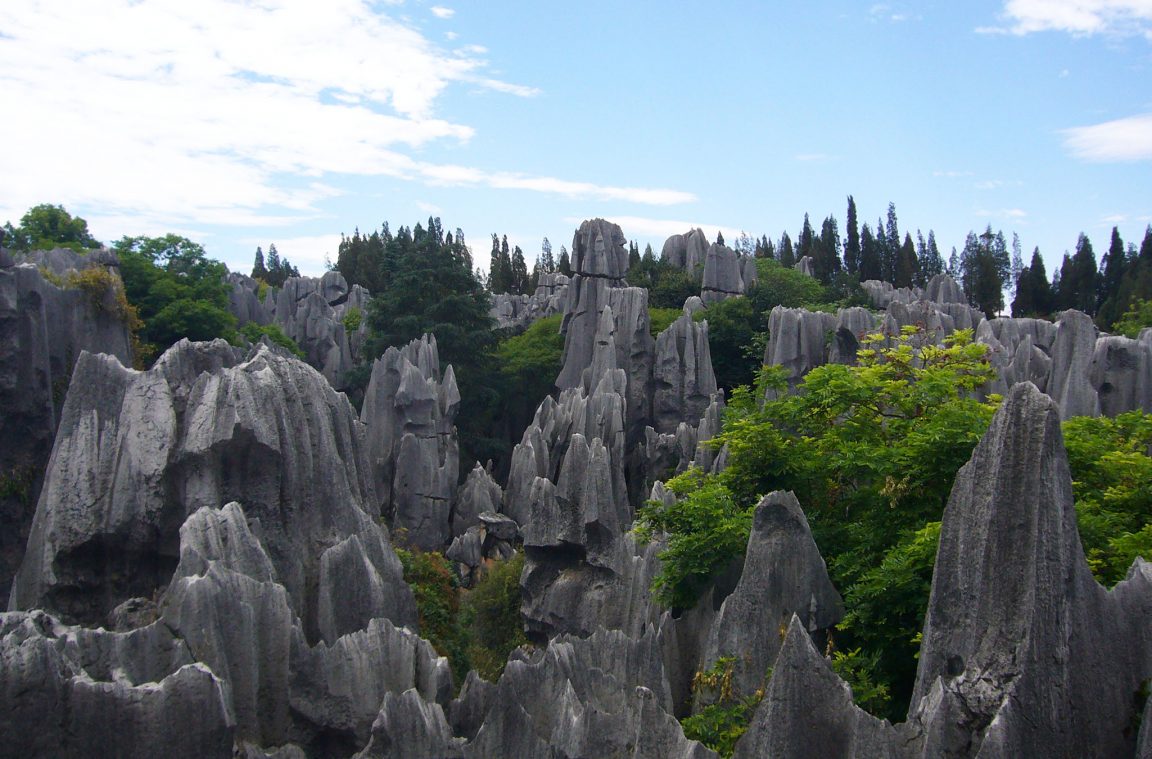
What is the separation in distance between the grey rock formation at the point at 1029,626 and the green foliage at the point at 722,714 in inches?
95.8

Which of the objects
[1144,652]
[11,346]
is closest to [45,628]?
[1144,652]

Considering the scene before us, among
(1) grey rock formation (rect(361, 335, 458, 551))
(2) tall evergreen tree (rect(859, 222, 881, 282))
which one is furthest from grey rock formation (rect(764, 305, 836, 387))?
(2) tall evergreen tree (rect(859, 222, 881, 282))

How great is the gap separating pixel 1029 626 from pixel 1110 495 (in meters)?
5.19

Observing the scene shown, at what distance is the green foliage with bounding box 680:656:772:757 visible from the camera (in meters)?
10.3

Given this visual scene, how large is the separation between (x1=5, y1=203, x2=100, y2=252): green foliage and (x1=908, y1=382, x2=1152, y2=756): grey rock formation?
3417cm

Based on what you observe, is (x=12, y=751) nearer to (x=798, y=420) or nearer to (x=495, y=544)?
(x=798, y=420)

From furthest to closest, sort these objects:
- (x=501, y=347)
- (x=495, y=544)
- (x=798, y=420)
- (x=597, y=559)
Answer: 1. (x=501, y=347)
2. (x=495, y=544)
3. (x=597, y=559)
4. (x=798, y=420)

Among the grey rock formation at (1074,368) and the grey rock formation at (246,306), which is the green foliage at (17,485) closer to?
the grey rock formation at (1074,368)

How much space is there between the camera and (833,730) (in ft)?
27.3

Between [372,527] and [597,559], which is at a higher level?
[372,527]

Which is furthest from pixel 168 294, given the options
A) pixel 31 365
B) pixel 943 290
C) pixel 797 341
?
pixel 943 290

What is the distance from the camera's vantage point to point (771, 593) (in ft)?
36.1

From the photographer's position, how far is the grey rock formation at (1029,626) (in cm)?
759

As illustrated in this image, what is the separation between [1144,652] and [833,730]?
2370mm
